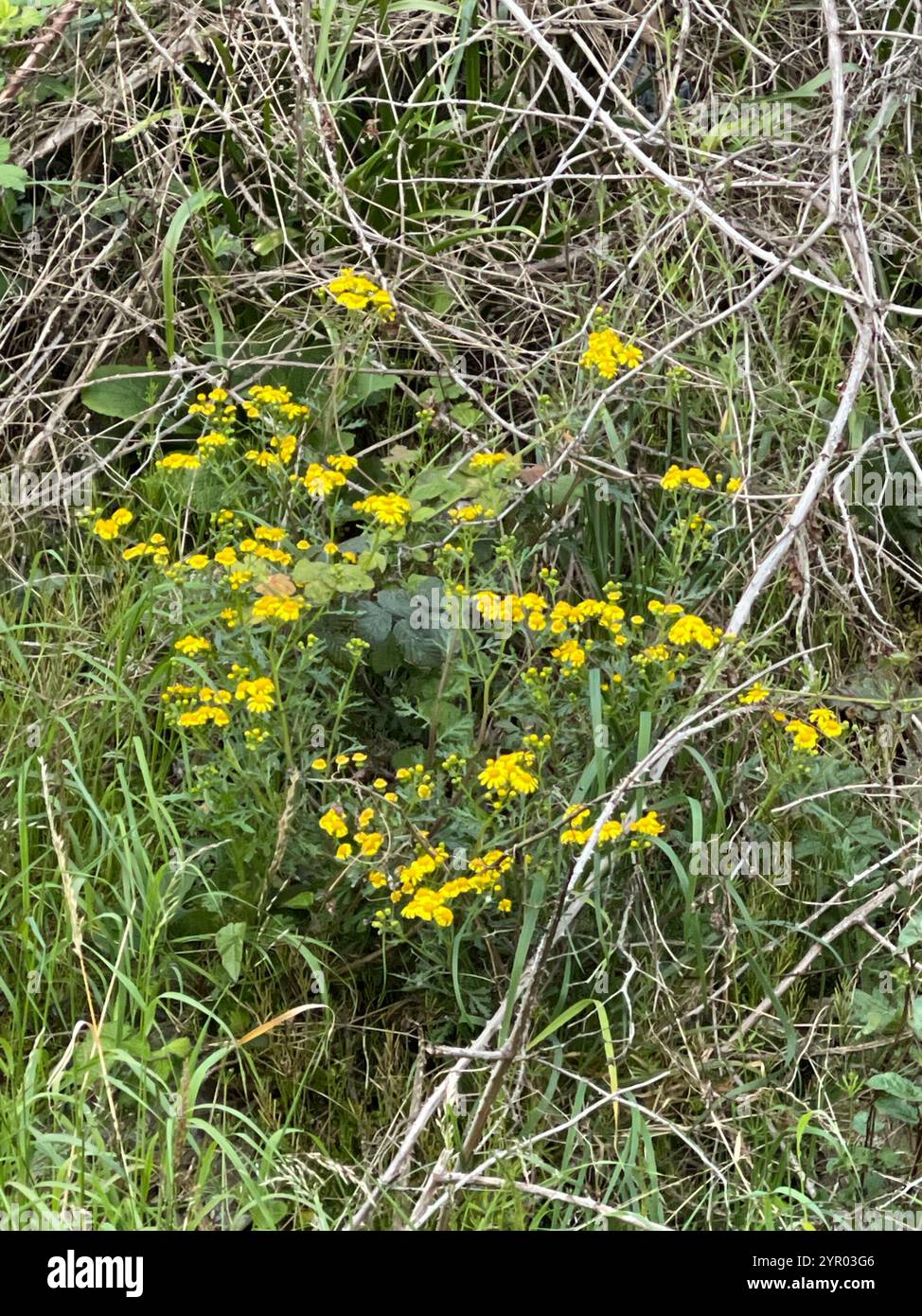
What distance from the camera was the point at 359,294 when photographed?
2812 millimetres

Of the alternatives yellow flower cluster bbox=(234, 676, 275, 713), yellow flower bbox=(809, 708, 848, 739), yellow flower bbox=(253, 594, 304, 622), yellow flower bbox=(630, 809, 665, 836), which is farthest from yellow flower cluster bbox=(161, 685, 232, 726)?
yellow flower bbox=(809, 708, 848, 739)

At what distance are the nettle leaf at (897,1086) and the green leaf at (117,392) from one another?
82.1 inches

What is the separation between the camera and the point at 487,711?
261 cm

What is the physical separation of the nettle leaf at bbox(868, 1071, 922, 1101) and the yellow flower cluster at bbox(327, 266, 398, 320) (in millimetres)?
1530

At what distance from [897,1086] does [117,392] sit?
2214 millimetres

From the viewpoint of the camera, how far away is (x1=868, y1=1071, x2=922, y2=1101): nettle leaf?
7.50ft

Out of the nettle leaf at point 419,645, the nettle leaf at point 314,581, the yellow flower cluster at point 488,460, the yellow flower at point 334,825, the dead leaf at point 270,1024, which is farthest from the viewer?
the nettle leaf at point 419,645

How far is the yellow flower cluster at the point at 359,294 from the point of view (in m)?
2.77

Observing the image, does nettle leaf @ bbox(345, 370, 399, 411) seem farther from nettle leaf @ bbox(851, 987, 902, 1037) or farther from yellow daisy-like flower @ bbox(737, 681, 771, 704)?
nettle leaf @ bbox(851, 987, 902, 1037)

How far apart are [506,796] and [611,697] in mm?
297

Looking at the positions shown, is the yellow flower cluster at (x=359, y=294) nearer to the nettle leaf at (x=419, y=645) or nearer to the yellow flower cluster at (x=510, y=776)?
the nettle leaf at (x=419, y=645)

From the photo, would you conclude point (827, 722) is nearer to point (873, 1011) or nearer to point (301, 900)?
point (873, 1011)

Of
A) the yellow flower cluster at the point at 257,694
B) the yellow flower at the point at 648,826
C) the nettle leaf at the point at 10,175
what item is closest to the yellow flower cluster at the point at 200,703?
the yellow flower cluster at the point at 257,694

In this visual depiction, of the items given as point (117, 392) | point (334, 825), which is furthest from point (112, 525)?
point (117, 392)
